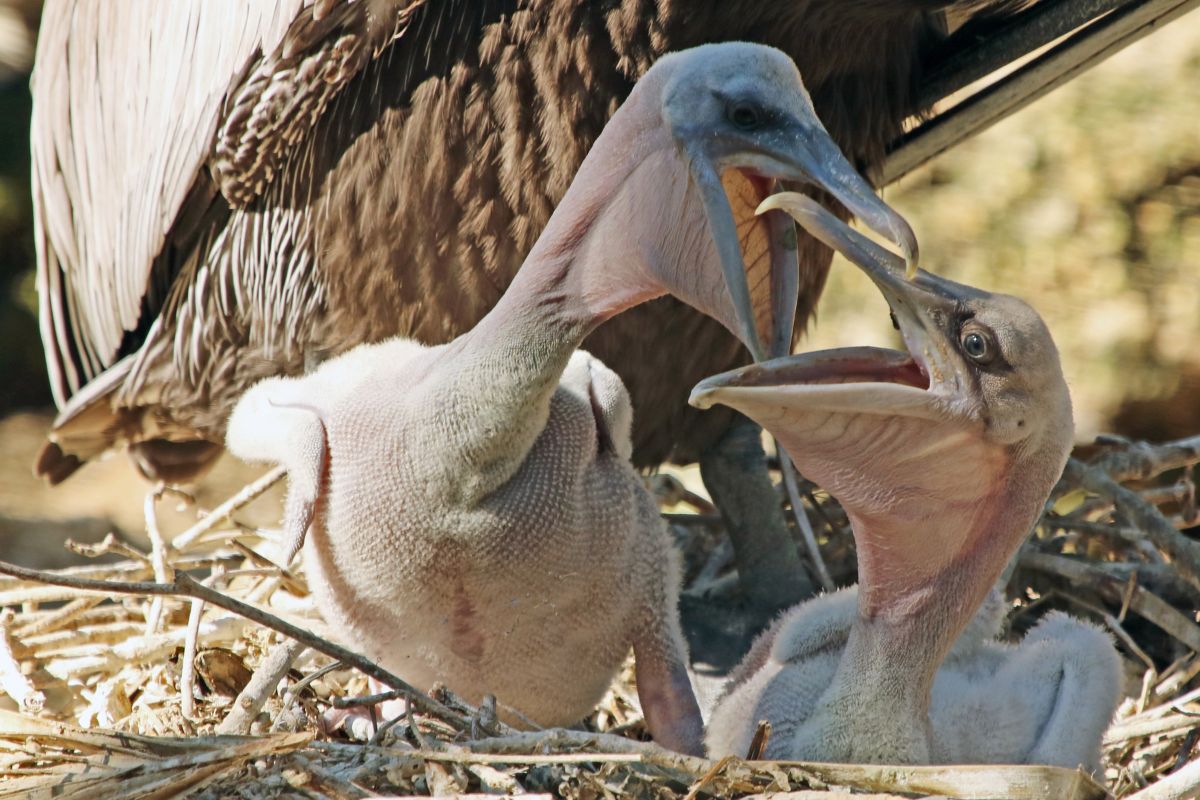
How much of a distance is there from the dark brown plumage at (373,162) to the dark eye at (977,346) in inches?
40.7

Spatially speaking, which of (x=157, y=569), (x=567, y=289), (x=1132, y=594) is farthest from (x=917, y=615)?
(x=157, y=569)

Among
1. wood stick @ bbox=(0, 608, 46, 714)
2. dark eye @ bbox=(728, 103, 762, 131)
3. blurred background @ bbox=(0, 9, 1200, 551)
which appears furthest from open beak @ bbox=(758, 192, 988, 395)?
blurred background @ bbox=(0, 9, 1200, 551)

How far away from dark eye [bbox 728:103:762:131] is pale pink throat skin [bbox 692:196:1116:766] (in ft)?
0.46

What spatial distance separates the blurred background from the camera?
178 inches

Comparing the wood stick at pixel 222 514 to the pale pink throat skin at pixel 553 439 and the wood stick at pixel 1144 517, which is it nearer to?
the pale pink throat skin at pixel 553 439

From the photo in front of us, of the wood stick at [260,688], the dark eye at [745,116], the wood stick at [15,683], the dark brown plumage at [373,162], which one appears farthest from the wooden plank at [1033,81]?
the wood stick at [15,683]

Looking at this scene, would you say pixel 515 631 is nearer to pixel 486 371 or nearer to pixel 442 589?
pixel 442 589

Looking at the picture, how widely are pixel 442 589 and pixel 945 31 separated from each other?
1.65 meters

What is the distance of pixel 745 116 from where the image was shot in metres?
2.07

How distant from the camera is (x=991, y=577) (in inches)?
84.4

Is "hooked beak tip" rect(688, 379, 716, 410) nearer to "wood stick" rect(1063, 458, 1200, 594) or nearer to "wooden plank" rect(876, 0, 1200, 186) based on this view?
"wooden plank" rect(876, 0, 1200, 186)

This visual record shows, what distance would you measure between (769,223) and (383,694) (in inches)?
31.9

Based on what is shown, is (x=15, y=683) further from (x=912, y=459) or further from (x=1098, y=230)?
(x=1098, y=230)

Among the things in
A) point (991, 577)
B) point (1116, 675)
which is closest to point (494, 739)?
point (991, 577)
